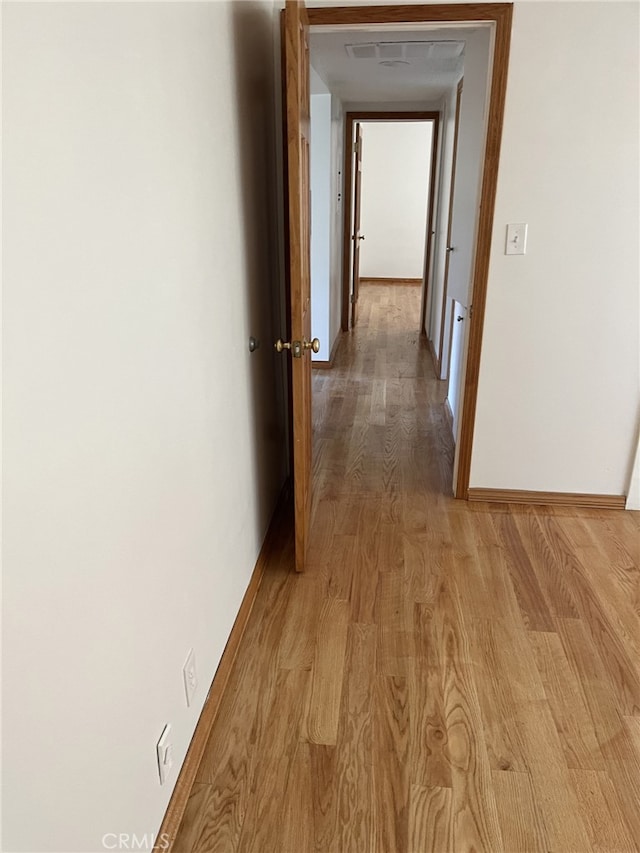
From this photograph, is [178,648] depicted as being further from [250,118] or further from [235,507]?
[250,118]

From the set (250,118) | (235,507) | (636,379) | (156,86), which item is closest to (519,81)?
(250,118)

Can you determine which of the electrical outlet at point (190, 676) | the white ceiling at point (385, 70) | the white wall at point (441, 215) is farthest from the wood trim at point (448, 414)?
the electrical outlet at point (190, 676)

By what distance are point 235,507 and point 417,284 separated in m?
8.05

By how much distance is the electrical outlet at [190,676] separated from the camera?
4.88 feet

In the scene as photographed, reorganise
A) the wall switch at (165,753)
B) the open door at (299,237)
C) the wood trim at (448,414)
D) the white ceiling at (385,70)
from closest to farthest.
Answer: the wall switch at (165,753)
the open door at (299,237)
the white ceiling at (385,70)
the wood trim at (448,414)

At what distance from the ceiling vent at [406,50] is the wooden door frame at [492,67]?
1321 millimetres

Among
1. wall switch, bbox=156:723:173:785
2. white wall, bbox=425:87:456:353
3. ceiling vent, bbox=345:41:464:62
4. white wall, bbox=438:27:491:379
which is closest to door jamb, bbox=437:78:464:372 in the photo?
white wall, bbox=425:87:456:353

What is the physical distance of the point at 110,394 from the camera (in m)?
1.02

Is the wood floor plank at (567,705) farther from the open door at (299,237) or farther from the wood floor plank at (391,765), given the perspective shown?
the open door at (299,237)

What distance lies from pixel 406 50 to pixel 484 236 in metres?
1.93

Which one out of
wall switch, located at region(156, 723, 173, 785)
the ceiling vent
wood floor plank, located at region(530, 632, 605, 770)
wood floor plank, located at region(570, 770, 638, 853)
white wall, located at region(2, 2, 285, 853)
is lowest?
wood floor plank, located at region(570, 770, 638, 853)

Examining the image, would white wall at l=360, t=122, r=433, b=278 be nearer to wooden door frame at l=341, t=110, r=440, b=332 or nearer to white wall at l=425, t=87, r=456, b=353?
wooden door frame at l=341, t=110, r=440, b=332

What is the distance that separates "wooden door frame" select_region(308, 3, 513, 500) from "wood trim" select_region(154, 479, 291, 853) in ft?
4.32

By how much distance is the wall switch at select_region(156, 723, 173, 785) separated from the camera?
1315 mm
